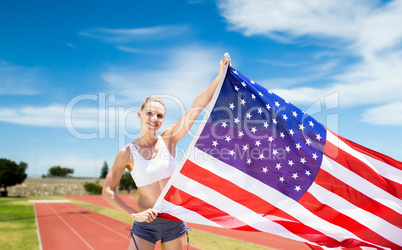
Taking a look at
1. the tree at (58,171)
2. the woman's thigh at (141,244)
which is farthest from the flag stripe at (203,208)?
the tree at (58,171)

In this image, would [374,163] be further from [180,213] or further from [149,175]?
[149,175]

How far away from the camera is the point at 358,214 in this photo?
3088 mm

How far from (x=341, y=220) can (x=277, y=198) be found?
67cm

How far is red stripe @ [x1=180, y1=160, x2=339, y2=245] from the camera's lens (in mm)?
2861

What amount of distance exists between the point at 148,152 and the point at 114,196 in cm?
44

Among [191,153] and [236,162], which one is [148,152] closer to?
[191,153]

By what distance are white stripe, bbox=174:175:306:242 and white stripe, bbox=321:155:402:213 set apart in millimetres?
786

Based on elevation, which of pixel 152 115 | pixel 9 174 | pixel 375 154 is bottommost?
pixel 9 174

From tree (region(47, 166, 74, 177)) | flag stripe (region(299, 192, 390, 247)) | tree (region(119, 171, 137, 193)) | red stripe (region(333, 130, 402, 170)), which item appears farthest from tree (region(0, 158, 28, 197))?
tree (region(47, 166, 74, 177))

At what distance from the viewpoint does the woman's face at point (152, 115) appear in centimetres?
266

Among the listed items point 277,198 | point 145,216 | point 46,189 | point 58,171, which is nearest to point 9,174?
point 46,189

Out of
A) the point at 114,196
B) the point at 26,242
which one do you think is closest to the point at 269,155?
the point at 114,196

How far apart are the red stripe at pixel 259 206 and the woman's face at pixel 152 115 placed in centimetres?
56

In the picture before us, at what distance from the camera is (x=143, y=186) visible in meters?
2.57
